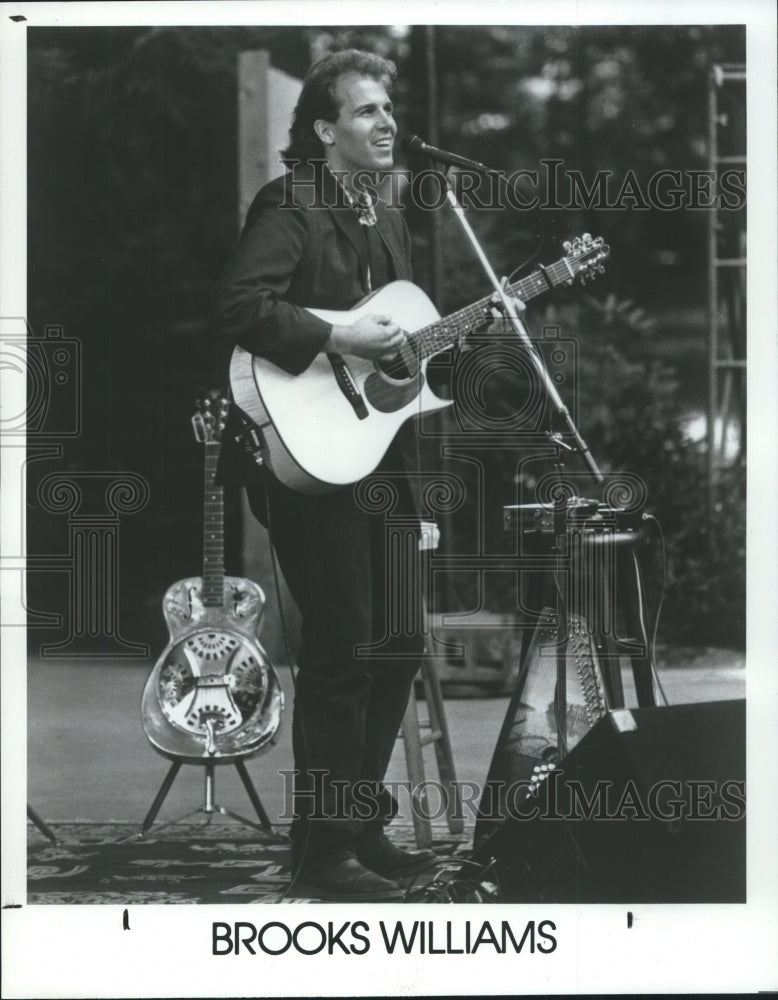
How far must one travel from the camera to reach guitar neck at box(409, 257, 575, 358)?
17.9 feet

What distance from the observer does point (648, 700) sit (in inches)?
217

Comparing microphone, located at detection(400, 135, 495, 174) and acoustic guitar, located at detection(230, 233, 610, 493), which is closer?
acoustic guitar, located at detection(230, 233, 610, 493)

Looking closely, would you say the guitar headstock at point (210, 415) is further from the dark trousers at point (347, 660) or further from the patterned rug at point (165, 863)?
the patterned rug at point (165, 863)

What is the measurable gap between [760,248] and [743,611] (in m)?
1.28

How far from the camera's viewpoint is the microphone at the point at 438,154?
217 inches

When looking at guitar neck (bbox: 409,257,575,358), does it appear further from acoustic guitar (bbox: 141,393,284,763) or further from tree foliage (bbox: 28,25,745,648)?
acoustic guitar (bbox: 141,393,284,763)

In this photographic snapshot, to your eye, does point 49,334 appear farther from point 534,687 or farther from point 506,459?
point 534,687

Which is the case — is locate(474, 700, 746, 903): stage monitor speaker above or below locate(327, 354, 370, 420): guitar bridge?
below

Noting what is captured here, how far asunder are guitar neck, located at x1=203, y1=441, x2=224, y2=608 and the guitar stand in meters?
0.59

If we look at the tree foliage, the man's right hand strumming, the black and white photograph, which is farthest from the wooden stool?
the tree foliage

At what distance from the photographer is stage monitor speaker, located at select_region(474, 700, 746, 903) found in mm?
5395

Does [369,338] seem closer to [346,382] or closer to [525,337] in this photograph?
[346,382]

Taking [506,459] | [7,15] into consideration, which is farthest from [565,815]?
[7,15]

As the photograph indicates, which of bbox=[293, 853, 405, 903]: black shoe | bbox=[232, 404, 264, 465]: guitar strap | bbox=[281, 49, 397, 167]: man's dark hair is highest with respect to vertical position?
bbox=[281, 49, 397, 167]: man's dark hair
